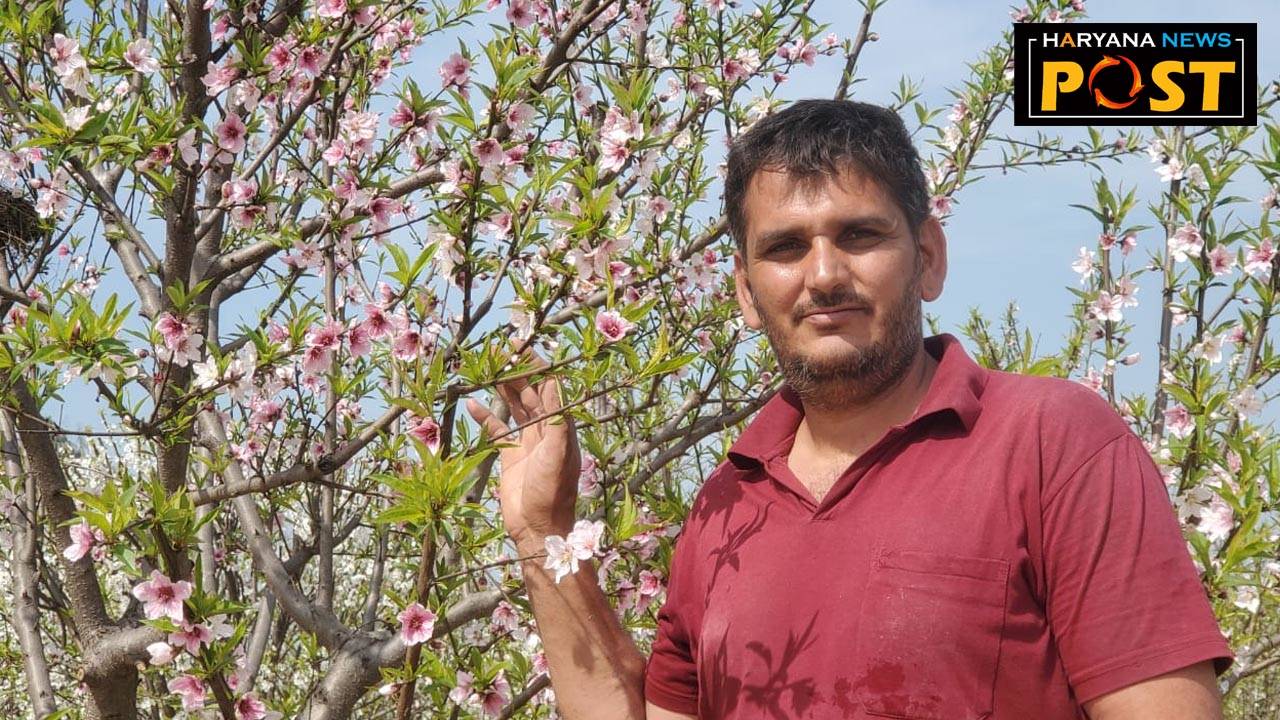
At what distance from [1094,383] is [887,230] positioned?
6.40 feet

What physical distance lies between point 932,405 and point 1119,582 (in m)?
0.52

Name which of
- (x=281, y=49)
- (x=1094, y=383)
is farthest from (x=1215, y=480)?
(x=281, y=49)

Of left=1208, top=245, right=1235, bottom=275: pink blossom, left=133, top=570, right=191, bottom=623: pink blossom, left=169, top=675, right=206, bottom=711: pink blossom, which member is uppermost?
left=1208, top=245, right=1235, bottom=275: pink blossom

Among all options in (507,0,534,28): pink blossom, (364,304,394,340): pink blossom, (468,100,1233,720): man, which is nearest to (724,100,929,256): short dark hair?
(468,100,1233,720): man

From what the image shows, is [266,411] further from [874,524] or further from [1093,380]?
[1093,380]

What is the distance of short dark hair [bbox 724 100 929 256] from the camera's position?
248 centimetres

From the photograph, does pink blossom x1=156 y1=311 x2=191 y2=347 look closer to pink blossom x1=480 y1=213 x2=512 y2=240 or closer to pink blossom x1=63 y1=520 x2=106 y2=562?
pink blossom x1=63 y1=520 x2=106 y2=562

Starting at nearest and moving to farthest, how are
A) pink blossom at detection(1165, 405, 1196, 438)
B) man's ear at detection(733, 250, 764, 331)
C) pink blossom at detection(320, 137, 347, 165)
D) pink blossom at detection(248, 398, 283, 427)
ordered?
man's ear at detection(733, 250, 764, 331) < pink blossom at detection(1165, 405, 1196, 438) < pink blossom at detection(320, 137, 347, 165) < pink blossom at detection(248, 398, 283, 427)

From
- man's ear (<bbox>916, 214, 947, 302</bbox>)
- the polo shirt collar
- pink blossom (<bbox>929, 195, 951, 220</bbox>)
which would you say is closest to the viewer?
the polo shirt collar

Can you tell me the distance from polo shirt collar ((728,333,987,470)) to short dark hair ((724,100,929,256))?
32 centimetres

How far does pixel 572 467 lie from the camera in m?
2.74

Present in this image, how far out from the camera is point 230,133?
3225 millimetres

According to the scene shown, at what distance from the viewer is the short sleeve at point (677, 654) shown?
2.73m

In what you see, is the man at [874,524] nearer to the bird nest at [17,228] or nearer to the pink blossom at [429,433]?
the pink blossom at [429,433]
